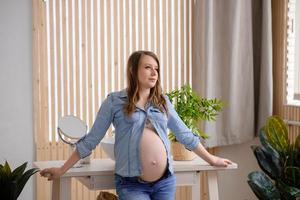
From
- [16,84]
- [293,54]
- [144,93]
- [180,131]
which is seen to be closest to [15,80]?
[16,84]

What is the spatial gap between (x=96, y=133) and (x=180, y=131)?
432 millimetres

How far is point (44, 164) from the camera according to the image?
9.39ft

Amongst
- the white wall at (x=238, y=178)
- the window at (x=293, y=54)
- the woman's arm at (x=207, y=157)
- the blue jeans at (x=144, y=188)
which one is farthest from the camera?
the white wall at (x=238, y=178)

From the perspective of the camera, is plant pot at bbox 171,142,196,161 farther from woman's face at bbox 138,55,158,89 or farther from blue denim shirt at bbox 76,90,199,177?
woman's face at bbox 138,55,158,89

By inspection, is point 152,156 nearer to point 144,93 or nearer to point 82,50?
point 144,93

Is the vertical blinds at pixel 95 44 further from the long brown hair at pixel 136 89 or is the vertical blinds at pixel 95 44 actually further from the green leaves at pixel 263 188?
the green leaves at pixel 263 188

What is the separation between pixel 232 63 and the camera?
155 inches

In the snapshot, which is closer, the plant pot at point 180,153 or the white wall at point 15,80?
the plant pot at point 180,153

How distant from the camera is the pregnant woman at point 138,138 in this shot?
8.50 ft

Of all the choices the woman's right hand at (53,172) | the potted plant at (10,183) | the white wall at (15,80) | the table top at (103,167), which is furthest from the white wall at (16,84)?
the woman's right hand at (53,172)

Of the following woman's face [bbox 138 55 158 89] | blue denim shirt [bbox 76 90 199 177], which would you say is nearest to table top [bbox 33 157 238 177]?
blue denim shirt [bbox 76 90 199 177]

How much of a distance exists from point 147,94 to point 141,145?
0.26 metres

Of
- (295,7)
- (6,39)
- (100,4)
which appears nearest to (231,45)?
(295,7)

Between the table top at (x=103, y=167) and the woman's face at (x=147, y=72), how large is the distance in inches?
18.1
